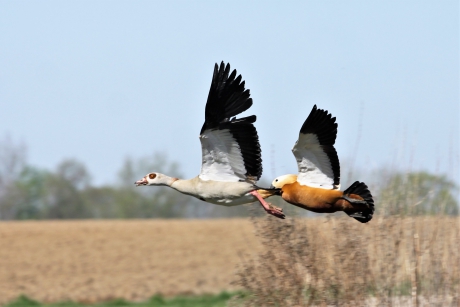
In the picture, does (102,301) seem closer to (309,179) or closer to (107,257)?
(107,257)

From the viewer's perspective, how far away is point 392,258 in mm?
10367

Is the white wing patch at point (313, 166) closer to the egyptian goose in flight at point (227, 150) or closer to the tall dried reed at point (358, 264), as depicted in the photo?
the egyptian goose in flight at point (227, 150)

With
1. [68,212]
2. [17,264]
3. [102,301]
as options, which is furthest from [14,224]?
[68,212]

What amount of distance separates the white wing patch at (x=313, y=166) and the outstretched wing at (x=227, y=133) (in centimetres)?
57

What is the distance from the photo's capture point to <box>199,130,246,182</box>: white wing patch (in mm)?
9758

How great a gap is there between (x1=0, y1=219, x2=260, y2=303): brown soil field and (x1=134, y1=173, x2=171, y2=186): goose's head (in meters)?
8.32

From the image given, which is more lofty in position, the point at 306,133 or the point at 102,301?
the point at 306,133

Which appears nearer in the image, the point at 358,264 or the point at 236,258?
the point at 358,264

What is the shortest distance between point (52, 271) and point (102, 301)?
4.31m

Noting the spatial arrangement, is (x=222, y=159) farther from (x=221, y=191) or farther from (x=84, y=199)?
(x=84, y=199)

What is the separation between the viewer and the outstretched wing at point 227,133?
9680 mm

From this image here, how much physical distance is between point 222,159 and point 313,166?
115 centimetres

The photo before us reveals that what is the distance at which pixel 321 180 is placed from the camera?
967cm

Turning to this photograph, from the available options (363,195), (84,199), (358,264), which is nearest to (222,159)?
(363,195)
